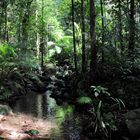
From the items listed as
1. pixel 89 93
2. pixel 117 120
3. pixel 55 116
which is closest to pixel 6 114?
pixel 55 116

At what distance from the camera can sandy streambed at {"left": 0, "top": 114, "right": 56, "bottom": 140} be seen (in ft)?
28.6

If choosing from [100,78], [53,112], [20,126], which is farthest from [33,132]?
[100,78]

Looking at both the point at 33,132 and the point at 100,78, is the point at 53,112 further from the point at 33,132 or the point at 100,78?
the point at 33,132

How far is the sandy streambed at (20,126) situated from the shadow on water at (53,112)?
1.12ft

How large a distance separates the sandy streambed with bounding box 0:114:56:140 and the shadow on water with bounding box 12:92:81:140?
0.34 m

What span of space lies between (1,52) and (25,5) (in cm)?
1186

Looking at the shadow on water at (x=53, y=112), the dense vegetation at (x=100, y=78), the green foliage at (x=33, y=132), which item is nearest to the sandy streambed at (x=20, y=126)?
the green foliage at (x=33, y=132)

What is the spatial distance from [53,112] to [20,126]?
108 inches

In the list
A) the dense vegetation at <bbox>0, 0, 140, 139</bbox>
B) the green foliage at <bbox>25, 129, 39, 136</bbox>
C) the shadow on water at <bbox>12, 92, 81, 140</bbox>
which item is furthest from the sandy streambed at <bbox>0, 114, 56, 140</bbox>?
the dense vegetation at <bbox>0, 0, 140, 139</bbox>

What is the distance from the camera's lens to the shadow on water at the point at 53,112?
362 inches

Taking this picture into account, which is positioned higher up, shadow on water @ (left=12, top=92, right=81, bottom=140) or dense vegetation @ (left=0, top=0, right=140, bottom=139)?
dense vegetation @ (left=0, top=0, right=140, bottom=139)

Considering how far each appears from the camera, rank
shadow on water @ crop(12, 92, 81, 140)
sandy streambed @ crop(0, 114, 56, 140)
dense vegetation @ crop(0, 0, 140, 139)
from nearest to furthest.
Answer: sandy streambed @ crop(0, 114, 56, 140), shadow on water @ crop(12, 92, 81, 140), dense vegetation @ crop(0, 0, 140, 139)

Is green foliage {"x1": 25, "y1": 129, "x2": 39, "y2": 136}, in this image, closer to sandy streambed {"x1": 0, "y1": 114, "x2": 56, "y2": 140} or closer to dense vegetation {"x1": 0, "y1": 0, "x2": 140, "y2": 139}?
sandy streambed {"x1": 0, "y1": 114, "x2": 56, "y2": 140}

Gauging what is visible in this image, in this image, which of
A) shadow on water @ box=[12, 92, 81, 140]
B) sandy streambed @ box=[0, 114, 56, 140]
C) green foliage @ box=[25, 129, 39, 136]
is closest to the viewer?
sandy streambed @ box=[0, 114, 56, 140]
